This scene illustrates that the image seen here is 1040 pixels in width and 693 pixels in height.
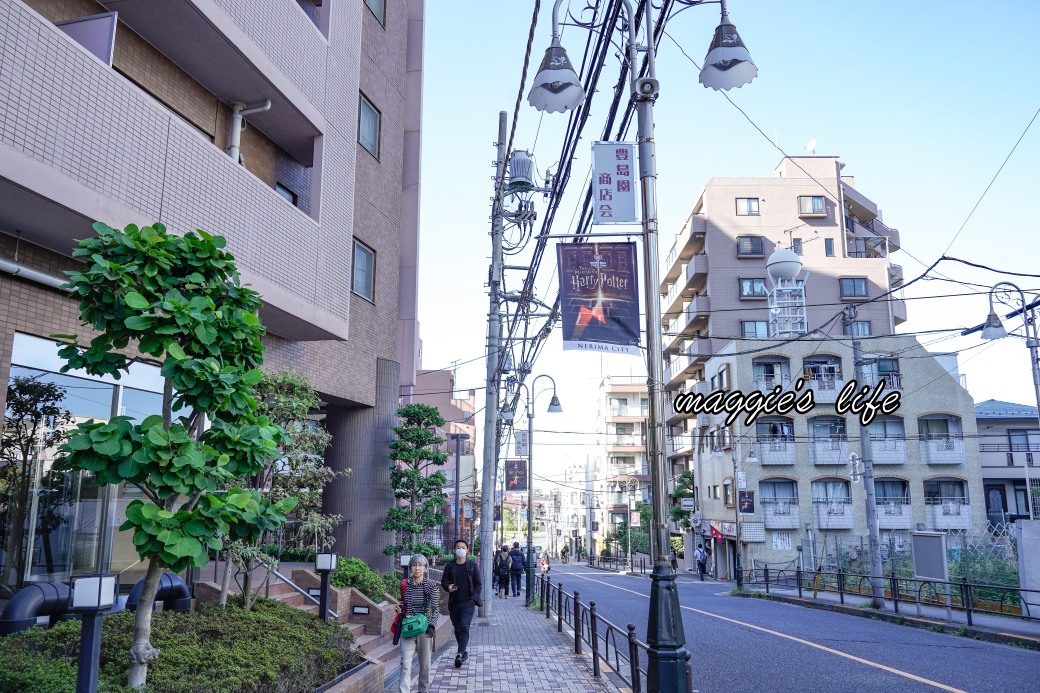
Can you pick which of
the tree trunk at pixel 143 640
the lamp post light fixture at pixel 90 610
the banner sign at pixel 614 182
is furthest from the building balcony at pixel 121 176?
the banner sign at pixel 614 182

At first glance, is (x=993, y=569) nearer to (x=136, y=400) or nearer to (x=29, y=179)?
(x=136, y=400)

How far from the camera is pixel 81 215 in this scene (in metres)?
8.46

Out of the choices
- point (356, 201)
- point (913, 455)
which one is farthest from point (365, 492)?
point (913, 455)

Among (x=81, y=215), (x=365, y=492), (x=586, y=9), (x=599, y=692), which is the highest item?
(x=586, y=9)

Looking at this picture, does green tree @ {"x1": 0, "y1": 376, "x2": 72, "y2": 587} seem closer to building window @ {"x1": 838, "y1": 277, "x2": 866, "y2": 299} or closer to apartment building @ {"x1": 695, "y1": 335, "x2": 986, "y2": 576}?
apartment building @ {"x1": 695, "y1": 335, "x2": 986, "y2": 576}

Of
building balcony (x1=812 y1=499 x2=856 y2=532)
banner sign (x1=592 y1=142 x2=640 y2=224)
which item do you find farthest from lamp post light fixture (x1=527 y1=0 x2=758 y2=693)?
building balcony (x1=812 y1=499 x2=856 y2=532)

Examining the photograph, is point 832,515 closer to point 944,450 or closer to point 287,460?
point 944,450

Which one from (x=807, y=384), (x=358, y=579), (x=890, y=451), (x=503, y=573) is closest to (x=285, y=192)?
(x=358, y=579)

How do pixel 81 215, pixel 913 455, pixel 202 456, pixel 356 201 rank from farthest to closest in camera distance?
pixel 913 455 → pixel 356 201 → pixel 81 215 → pixel 202 456

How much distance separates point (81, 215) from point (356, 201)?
33.8 ft

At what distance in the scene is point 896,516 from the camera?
47.2 meters

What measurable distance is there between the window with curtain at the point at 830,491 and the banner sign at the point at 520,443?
19.0m

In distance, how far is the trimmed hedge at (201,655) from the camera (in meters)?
6.37

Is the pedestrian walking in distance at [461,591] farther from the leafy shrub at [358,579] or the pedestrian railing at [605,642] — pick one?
the leafy shrub at [358,579]
